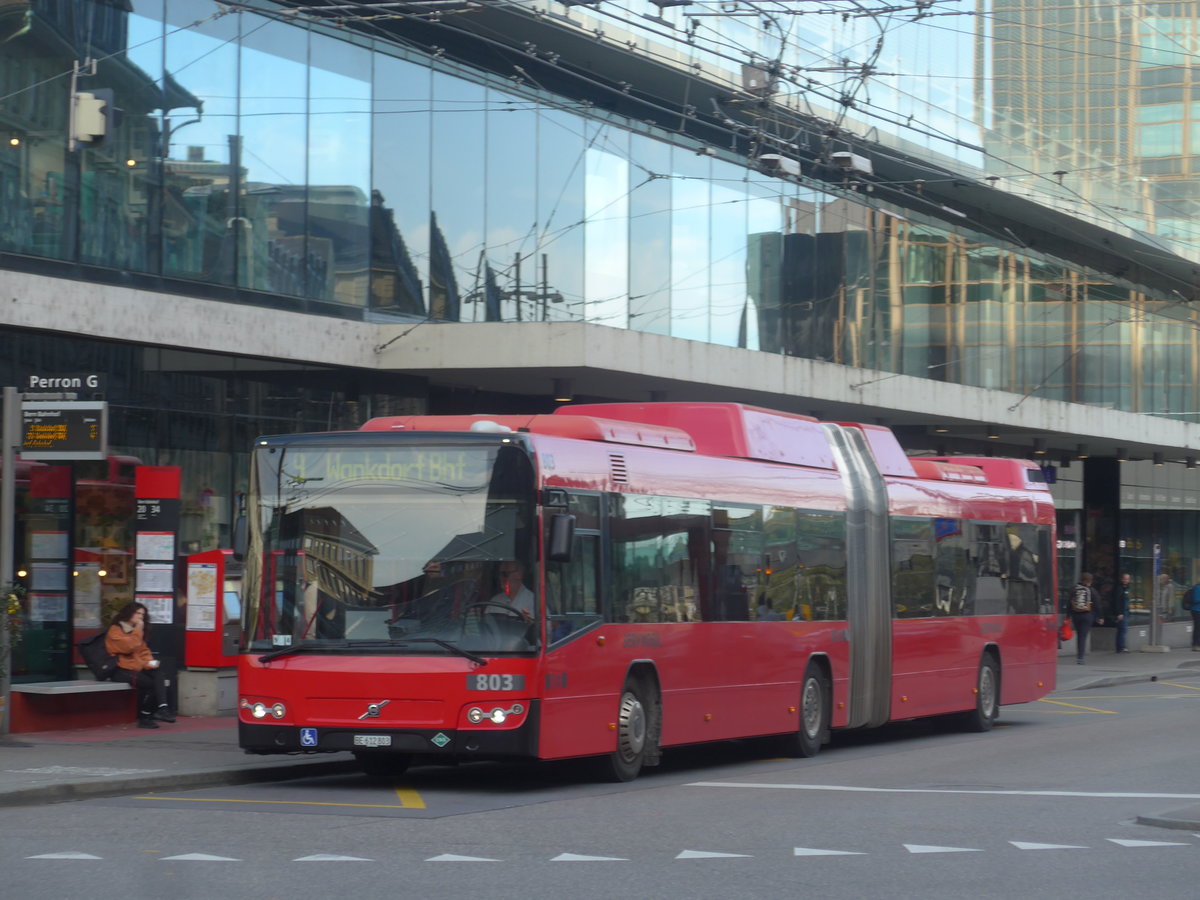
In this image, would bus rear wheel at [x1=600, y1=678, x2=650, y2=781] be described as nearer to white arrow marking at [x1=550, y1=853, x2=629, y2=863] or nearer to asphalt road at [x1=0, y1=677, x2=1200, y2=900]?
asphalt road at [x1=0, y1=677, x2=1200, y2=900]

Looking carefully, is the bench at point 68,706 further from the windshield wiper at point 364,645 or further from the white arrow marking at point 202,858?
the white arrow marking at point 202,858

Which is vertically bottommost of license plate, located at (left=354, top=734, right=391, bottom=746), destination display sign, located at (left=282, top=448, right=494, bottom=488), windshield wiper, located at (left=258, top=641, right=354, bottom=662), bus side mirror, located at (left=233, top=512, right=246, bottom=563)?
license plate, located at (left=354, top=734, right=391, bottom=746)

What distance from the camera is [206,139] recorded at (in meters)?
22.4

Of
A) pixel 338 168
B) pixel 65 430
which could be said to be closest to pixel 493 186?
pixel 338 168

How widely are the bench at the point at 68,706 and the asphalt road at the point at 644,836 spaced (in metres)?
3.80

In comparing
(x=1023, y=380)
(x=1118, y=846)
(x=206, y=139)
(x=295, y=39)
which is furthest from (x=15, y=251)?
(x=1023, y=380)

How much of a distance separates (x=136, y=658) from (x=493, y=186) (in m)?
10.4

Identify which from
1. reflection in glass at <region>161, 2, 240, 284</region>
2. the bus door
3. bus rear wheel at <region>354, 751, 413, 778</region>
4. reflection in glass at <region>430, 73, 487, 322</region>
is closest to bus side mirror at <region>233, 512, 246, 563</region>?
bus rear wheel at <region>354, 751, 413, 778</region>

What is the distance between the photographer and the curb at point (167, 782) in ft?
41.3

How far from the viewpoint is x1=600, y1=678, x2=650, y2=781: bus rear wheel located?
14.6m

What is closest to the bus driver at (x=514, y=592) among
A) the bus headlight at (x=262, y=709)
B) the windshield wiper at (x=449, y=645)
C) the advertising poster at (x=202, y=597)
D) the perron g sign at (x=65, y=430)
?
the windshield wiper at (x=449, y=645)

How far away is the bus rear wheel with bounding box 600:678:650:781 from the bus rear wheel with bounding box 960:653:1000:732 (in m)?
8.04

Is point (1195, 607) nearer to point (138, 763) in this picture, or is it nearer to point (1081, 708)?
point (1081, 708)

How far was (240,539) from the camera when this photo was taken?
1395 cm
